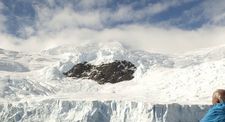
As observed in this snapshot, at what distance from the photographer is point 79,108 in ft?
136

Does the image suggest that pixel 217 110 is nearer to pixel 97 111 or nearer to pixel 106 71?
pixel 97 111

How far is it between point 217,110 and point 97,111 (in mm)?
38440

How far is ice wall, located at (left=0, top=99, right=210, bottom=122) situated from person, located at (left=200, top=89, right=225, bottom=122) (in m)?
36.3

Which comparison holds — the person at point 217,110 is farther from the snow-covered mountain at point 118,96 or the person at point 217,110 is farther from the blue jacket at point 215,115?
the snow-covered mountain at point 118,96

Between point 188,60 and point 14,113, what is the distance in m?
36.3

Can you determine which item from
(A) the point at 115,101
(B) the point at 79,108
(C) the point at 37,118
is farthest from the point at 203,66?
(C) the point at 37,118

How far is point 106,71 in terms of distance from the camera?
64438 millimetres

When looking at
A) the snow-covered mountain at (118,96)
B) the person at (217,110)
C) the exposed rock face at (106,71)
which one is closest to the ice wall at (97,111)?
the snow-covered mountain at (118,96)

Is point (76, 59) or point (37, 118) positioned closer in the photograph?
point (37, 118)

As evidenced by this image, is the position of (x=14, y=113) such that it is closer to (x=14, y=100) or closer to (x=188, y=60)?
Result: (x=14, y=100)

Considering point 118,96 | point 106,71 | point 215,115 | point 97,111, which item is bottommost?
point 215,115

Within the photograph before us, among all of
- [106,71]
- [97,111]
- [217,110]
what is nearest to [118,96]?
[97,111]

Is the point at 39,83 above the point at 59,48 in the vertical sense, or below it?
below

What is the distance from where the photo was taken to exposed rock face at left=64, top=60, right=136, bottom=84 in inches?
2454
